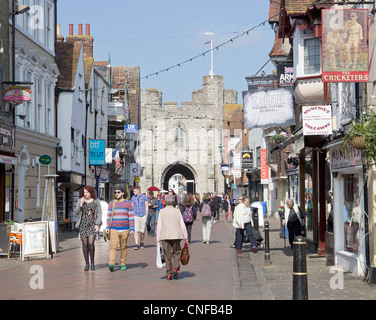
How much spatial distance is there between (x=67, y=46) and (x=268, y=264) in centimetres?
1989

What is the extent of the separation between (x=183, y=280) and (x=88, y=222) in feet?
8.64

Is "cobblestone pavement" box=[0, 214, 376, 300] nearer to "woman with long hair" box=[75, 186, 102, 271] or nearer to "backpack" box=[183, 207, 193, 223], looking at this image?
"woman with long hair" box=[75, 186, 102, 271]

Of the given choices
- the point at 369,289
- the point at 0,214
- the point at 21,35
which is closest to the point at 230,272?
the point at 369,289

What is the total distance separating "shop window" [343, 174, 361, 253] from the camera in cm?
1298

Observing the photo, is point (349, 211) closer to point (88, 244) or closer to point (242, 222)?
point (242, 222)

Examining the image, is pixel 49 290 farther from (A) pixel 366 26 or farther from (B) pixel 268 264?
(A) pixel 366 26

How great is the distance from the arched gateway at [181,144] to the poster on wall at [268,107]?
57.9 meters

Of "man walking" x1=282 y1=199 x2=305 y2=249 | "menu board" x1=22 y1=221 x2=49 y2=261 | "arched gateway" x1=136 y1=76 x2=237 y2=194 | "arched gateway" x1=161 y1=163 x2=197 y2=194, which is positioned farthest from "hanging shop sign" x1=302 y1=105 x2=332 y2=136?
"arched gateway" x1=161 y1=163 x2=197 y2=194

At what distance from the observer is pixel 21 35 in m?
23.2

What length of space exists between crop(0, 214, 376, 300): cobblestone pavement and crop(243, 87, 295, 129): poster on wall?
137 inches

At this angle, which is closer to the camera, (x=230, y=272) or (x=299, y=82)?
(x=230, y=272)

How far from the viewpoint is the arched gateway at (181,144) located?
7569 centimetres

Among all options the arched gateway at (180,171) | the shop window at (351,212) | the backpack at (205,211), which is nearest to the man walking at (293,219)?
the shop window at (351,212)

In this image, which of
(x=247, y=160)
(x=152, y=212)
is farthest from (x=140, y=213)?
(x=247, y=160)
